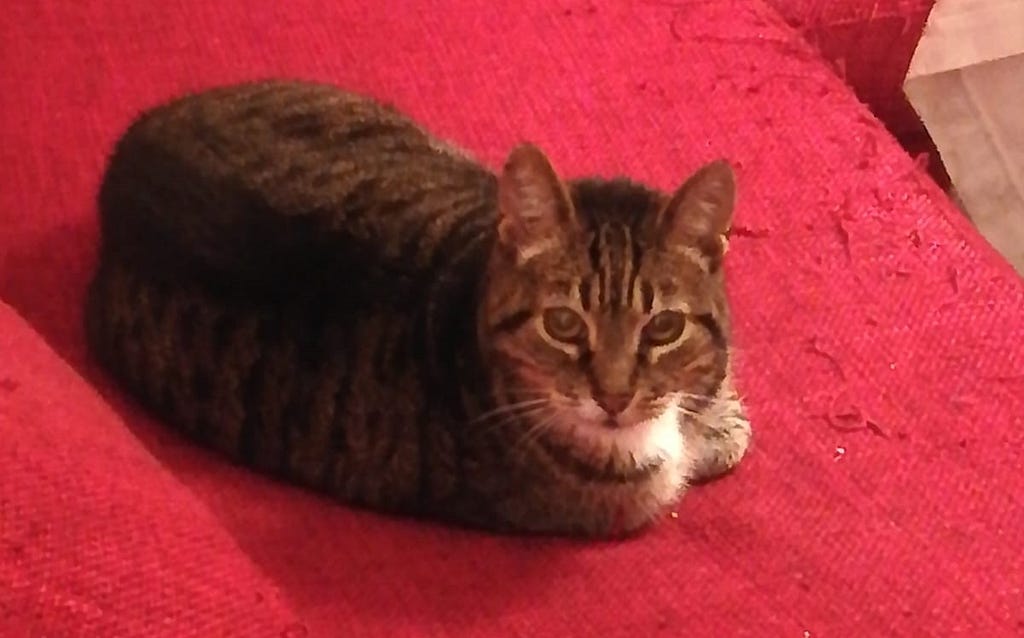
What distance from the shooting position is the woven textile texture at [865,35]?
166 cm

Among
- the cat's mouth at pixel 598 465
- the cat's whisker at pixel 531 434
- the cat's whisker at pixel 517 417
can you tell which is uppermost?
the cat's whisker at pixel 517 417

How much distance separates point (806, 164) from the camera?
4.89 ft

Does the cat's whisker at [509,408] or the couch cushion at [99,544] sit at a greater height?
the couch cushion at [99,544]

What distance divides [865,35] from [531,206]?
80cm

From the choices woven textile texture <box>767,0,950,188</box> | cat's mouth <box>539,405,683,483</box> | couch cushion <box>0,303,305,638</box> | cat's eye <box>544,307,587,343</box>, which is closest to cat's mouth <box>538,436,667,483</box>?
cat's mouth <box>539,405,683,483</box>

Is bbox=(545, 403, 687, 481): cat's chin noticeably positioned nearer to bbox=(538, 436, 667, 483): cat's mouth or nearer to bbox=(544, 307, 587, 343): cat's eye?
bbox=(538, 436, 667, 483): cat's mouth

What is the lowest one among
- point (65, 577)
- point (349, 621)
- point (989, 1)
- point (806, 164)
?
point (349, 621)

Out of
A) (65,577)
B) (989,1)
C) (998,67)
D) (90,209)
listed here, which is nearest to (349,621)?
(65,577)

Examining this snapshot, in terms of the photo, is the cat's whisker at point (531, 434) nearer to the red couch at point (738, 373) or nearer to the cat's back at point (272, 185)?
the red couch at point (738, 373)

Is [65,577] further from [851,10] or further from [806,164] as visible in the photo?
[851,10]

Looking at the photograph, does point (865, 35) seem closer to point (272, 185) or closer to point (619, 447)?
point (619, 447)

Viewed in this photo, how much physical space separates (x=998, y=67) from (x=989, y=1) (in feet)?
0.49

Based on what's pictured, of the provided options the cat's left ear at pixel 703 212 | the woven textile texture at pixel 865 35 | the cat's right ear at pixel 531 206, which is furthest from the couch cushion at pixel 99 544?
the woven textile texture at pixel 865 35

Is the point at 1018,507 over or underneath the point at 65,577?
underneath
